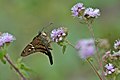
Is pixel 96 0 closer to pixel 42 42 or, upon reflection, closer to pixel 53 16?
pixel 53 16

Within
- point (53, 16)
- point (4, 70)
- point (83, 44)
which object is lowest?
point (83, 44)

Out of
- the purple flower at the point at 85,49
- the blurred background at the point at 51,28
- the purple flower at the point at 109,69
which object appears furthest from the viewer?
the blurred background at the point at 51,28

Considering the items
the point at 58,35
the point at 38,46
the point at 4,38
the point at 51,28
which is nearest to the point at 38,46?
the point at 38,46

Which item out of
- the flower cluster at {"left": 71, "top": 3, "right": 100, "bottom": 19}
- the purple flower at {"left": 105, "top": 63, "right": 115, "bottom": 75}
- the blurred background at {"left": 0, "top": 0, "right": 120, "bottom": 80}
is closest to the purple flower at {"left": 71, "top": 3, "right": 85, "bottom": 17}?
the flower cluster at {"left": 71, "top": 3, "right": 100, "bottom": 19}

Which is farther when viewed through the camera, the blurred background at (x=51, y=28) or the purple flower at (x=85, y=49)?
the blurred background at (x=51, y=28)

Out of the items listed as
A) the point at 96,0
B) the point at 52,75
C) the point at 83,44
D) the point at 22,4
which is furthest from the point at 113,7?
the point at 83,44

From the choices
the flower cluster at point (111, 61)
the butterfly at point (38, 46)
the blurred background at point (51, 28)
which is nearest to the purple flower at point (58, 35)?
the butterfly at point (38, 46)

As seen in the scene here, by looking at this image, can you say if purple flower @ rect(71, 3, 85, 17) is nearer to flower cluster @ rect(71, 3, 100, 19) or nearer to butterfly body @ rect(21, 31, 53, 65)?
flower cluster @ rect(71, 3, 100, 19)

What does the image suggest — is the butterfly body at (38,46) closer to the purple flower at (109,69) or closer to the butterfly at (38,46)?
the butterfly at (38,46)
